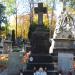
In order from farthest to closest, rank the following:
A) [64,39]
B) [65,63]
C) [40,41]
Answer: [64,39]
[40,41]
[65,63]

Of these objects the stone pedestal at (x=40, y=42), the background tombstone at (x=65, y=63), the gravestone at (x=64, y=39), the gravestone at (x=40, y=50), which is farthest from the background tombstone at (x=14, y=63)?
the gravestone at (x=64, y=39)

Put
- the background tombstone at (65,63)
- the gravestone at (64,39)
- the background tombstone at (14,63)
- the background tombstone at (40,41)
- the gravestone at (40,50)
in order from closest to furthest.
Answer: the background tombstone at (65,63)
the background tombstone at (14,63)
the gravestone at (40,50)
the background tombstone at (40,41)
the gravestone at (64,39)

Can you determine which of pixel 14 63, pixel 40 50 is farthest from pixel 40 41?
pixel 14 63

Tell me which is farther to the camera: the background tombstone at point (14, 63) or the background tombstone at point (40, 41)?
the background tombstone at point (40, 41)

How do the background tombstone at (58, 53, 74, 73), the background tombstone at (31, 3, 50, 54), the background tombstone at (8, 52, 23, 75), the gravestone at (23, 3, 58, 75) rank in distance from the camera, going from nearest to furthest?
the background tombstone at (58, 53, 74, 73) → the background tombstone at (8, 52, 23, 75) → the gravestone at (23, 3, 58, 75) → the background tombstone at (31, 3, 50, 54)

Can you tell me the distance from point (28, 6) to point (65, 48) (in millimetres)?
28868

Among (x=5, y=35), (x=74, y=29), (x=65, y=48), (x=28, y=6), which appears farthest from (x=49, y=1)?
(x=65, y=48)

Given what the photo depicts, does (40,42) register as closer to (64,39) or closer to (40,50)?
(40,50)

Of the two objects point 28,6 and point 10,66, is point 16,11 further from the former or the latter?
point 10,66

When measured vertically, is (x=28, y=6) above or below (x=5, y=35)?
above

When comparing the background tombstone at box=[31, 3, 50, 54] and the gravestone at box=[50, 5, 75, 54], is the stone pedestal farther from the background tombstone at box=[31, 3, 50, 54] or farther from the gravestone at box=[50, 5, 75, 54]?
the gravestone at box=[50, 5, 75, 54]

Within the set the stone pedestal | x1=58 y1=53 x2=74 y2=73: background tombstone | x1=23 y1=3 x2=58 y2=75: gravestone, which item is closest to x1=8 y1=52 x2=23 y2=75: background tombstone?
x1=23 y1=3 x2=58 y2=75: gravestone

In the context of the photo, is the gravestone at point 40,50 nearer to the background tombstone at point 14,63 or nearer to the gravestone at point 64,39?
the background tombstone at point 14,63

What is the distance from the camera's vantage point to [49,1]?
60875mm
